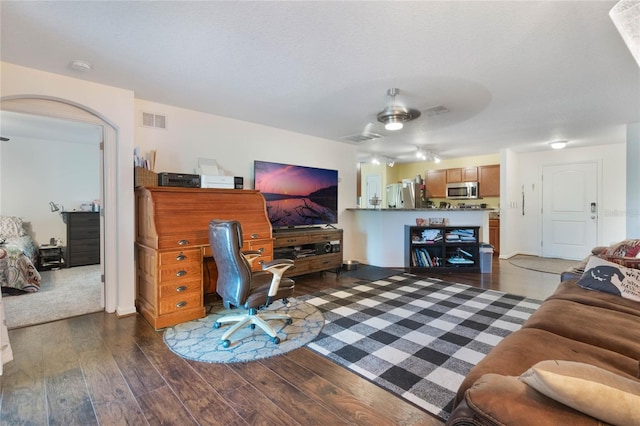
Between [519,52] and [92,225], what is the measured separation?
675cm

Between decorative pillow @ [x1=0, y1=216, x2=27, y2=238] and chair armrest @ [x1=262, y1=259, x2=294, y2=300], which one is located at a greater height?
decorative pillow @ [x1=0, y1=216, x2=27, y2=238]

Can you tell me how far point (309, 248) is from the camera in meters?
4.56

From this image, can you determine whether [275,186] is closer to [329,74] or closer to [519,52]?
[329,74]

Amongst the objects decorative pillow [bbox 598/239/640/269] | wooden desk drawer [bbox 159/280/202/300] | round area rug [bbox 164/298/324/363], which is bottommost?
round area rug [bbox 164/298/324/363]

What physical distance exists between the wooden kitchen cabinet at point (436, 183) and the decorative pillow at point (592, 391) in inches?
282

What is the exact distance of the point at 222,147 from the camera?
396cm

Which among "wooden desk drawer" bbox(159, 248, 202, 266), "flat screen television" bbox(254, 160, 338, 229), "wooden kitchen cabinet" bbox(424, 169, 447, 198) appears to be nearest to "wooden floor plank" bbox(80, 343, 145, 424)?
"wooden desk drawer" bbox(159, 248, 202, 266)

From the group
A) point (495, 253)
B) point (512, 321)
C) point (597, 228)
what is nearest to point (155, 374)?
point (512, 321)

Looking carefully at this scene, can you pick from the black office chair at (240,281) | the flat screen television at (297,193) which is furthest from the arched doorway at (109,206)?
the flat screen television at (297,193)

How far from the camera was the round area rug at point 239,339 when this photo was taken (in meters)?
2.24

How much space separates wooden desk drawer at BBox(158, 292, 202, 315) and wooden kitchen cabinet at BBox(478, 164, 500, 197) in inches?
257

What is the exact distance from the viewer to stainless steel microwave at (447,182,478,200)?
6.98 m

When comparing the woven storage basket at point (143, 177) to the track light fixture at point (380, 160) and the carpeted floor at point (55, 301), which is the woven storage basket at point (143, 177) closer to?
the carpeted floor at point (55, 301)

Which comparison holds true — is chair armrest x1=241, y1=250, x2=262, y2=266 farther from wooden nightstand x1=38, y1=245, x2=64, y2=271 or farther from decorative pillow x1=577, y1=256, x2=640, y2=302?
wooden nightstand x1=38, y1=245, x2=64, y2=271
